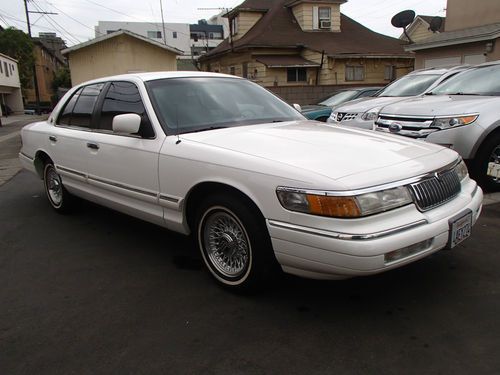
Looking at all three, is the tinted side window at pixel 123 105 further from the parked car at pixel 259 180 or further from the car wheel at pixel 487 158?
the car wheel at pixel 487 158

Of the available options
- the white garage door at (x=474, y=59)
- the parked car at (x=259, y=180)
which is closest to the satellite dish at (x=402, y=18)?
the white garage door at (x=474, y=59)

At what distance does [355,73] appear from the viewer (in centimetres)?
2542

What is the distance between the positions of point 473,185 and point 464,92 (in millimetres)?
3655

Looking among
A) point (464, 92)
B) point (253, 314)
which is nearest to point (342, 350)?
point (253, 314)

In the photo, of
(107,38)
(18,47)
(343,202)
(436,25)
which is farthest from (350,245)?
(18,47)

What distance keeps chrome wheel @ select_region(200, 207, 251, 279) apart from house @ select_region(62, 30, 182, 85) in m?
20.3

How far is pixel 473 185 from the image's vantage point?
11.6 ft

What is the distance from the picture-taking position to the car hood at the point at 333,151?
2.79m

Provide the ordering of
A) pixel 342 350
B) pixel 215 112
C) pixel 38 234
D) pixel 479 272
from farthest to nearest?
pixel 38 234, pixel 215 112, pixel 479 272, pixel 342 350

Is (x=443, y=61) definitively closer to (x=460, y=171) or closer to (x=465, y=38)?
(x=465, y=38)

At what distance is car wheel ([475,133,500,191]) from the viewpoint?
5652 mm

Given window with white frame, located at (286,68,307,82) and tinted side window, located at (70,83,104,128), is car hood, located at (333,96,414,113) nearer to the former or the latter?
tinted side window, located at (70,83,104,128)

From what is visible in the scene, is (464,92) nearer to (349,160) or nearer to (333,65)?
(349,160)

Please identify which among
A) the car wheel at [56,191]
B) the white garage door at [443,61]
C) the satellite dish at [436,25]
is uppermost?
the satellite dish at [436,25]
